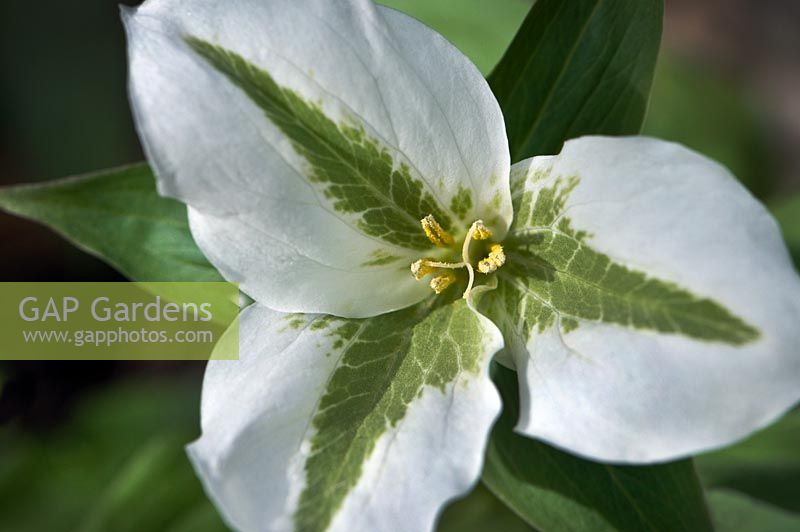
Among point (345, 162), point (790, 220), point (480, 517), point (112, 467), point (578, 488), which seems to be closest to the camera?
point (345, 162)

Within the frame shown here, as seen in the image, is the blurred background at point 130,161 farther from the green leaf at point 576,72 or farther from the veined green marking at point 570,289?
the veined green marking at point 570,289

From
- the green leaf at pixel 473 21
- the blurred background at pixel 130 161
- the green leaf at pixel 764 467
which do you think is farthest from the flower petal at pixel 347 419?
the green leaf at pixel 764 467

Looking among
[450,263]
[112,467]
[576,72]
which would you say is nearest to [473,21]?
[576,72]

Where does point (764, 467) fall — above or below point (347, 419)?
below

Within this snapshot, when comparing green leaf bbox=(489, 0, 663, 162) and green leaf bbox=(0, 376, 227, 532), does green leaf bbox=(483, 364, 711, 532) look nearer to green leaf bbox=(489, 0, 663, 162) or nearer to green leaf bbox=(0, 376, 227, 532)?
green leaf bbox=(489, 0, 663, 162)

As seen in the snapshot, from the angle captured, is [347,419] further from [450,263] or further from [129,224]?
[129,224]

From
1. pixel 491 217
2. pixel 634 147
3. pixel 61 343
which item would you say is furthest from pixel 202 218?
pixel 61 343
